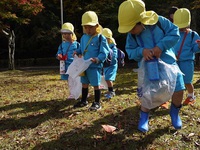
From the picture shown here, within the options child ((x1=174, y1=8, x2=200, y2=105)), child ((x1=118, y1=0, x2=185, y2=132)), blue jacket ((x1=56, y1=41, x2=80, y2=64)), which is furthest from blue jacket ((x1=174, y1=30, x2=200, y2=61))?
blue jacket ((x1=56, y1=41, x2=80, y2=64))

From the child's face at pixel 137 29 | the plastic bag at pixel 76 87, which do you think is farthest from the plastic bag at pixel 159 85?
the plastic bag at pixel 76 87

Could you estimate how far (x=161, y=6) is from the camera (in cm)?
1814

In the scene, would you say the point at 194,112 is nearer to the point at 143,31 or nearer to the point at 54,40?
the point at 143,31

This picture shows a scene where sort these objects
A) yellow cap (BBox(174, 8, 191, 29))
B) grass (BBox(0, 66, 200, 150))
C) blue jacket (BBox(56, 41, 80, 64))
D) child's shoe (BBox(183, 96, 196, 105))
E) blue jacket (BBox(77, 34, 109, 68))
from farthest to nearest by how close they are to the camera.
A: blue jacket (BBox(56, 41, 80, 64)) < child's shoe (BBox(183, 96, 196, 105)) < blue jacket (BBox(77, 34, 109, 68)) < yellow cap (BBox(174, 8, 191, 29)) < grass (BBox(0, 66, 200, 150))

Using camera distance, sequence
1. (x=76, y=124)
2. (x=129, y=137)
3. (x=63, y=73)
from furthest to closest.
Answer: (x=63, y=73) → (x=76, y=124) → (x=129, y=137)

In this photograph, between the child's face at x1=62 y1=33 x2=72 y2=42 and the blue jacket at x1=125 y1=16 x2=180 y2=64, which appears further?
the child's face at x1=62 y1=33 x2=72 y2=42

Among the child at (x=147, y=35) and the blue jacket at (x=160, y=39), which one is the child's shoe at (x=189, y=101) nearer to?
the child at (x=147, y=35)

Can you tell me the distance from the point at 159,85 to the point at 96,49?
6.35ft

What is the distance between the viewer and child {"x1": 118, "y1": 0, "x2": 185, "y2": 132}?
2967 millimetres

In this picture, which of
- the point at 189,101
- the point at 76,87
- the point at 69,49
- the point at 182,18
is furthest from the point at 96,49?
the point at 189,101

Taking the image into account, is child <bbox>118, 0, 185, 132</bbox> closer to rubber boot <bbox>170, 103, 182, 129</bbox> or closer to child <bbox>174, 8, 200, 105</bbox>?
rubber boot <bbox>170, 103, 182, 129</bbox>

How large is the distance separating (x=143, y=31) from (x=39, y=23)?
64.0 feet

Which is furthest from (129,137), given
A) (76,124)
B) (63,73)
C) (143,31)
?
(63,73)

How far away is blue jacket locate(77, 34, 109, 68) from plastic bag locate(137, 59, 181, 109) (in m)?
1.55
